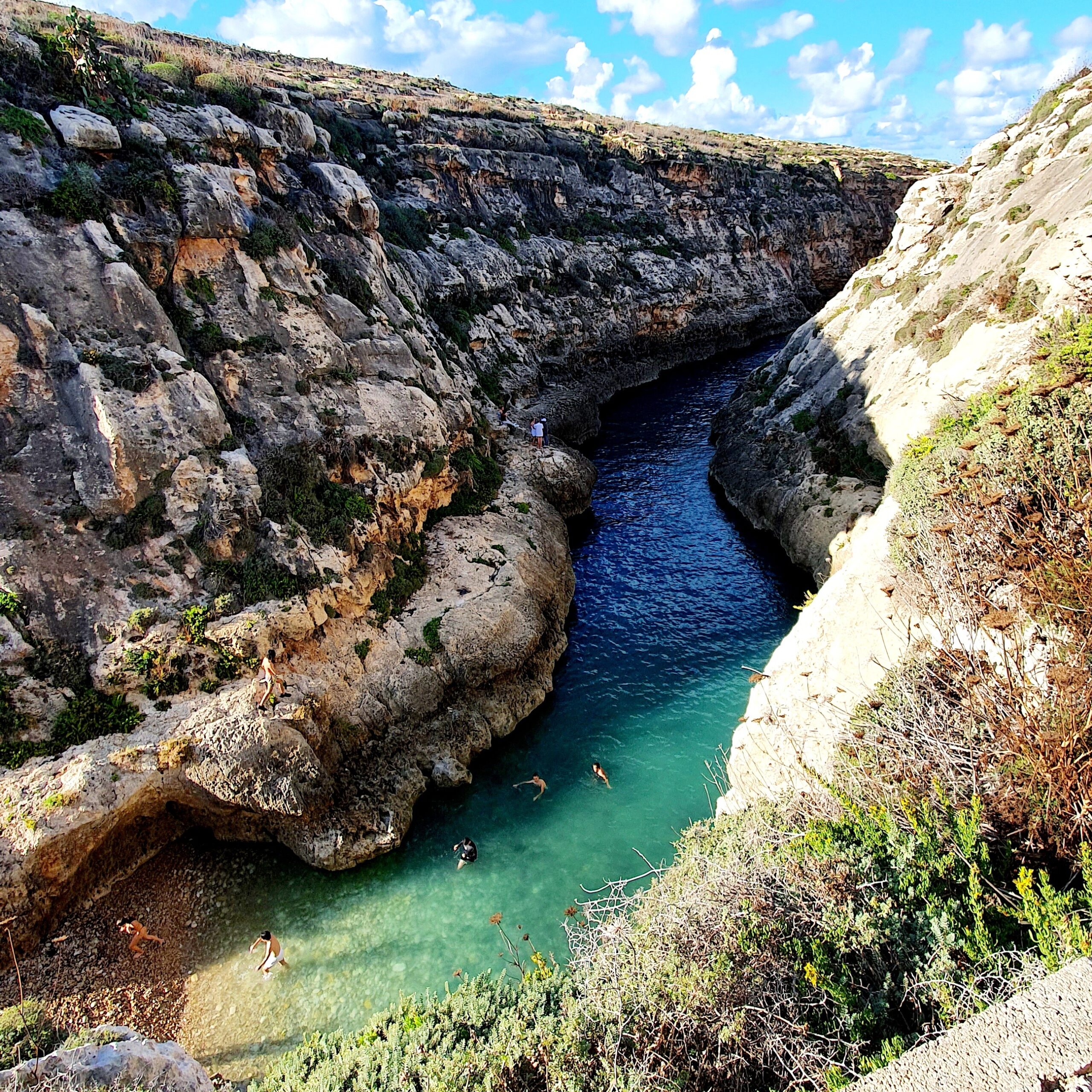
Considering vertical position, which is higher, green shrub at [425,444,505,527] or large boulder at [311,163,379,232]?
large boulder at [311,163,379,232]

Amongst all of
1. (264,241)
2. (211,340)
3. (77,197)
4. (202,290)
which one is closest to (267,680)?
(211,340)

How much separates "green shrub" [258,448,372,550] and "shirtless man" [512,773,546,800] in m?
8.85

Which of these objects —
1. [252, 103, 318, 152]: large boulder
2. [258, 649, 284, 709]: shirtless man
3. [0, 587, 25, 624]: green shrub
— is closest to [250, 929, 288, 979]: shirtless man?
[258, 649, 284, 709]: shirtless man

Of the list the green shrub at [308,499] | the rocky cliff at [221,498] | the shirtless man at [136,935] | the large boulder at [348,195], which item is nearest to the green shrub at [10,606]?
the rocky cliff at [221,498]

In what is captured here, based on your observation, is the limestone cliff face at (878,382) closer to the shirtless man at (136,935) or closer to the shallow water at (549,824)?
the shallow water at (549,824)

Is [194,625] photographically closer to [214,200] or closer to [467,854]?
[467,854]

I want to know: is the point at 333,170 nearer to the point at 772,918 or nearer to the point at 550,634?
the point at 550,634

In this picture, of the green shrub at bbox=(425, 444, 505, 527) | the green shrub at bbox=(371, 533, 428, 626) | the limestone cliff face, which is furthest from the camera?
the green shrub at bbox=(425, 444, 505, 527)

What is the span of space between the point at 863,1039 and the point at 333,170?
108 ft

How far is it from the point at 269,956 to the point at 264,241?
72.4 feet

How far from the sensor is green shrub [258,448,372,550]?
2052 centimetres

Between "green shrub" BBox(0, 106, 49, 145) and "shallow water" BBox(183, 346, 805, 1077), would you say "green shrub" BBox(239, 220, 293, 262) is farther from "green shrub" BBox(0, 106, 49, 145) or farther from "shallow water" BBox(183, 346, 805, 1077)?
"shallow water" BBox(183, 346, 805, 1077)

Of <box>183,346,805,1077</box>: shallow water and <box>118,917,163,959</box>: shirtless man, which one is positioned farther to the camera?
<box>118,917,163,959</box>: shirtless man

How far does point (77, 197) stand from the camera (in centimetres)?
1980
